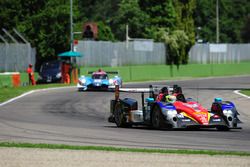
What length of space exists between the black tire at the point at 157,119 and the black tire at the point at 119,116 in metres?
1.12

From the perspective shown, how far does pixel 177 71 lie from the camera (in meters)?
69.2

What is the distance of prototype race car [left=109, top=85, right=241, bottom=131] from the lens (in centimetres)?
1902

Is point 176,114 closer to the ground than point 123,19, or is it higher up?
closer to the ground

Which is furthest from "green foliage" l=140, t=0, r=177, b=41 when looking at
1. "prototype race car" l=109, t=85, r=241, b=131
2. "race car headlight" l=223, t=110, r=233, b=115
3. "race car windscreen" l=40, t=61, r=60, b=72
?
"race car headlight" l=223, t=110, r=233, b=115

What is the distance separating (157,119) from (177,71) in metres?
49.6

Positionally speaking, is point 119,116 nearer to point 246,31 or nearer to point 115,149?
point 115,149

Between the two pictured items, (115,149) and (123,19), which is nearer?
(115,149)

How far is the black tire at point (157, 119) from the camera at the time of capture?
64.1 feet

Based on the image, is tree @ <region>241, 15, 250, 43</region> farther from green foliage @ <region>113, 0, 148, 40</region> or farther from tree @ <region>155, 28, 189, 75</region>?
tree @ <region>155, 28, 189, 75</region>

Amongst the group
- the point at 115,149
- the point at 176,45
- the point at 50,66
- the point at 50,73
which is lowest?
the point at 50,73

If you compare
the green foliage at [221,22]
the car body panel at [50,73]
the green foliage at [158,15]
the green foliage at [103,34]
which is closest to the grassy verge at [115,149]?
the car body panel at [50,73]

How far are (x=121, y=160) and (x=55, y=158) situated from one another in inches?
40.4

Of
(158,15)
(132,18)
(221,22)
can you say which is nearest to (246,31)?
(221,22)

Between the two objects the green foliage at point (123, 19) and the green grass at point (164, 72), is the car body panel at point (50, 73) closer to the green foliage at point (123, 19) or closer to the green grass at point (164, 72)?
the green grass at point (164, 72)
